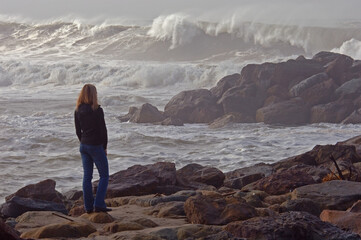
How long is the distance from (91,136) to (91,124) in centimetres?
10

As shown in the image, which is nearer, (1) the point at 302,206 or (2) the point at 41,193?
(1) the point at 302,206

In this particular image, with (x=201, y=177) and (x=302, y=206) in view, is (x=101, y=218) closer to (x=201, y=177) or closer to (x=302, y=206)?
(x=302, y=206)

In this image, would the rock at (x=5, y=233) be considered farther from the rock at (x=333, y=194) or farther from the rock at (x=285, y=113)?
the rock at (x=285, y=113)

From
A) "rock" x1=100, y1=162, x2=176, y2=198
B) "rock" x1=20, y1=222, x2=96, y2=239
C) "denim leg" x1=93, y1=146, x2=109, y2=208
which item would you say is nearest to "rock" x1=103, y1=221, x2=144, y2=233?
"rock" x1=20, y1=222, x2=96, y2=239

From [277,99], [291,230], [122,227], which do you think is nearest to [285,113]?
[277,99]

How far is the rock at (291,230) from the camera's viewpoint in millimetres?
3748

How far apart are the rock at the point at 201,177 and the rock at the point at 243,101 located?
25.9 feet

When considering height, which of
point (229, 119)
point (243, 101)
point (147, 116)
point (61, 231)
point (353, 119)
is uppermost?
point (61, 231)

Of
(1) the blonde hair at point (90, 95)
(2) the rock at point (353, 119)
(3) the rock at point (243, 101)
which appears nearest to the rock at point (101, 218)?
(1) the blonde hair at point (90, 95)

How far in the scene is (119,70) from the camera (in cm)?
2864

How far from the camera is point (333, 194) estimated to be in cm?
550

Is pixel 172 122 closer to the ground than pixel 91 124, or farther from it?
closer to the ground

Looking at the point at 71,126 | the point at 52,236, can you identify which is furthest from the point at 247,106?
the point at 52,236

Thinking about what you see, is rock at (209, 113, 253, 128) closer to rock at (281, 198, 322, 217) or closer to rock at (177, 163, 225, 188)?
rock at (177, 163, 225, 188)
